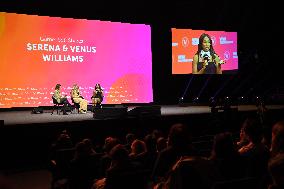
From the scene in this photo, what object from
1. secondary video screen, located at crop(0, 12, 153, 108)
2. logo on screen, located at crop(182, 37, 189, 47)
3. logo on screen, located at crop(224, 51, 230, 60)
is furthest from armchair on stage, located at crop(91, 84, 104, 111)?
logo on screen, located at crop(224, 51, 230, 60)

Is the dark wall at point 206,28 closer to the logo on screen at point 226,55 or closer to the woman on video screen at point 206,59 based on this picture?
the woman on video screen at point 206,59

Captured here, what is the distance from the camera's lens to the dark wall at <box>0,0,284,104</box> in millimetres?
11719

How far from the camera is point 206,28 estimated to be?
13047 millimetres

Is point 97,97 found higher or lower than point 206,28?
lower

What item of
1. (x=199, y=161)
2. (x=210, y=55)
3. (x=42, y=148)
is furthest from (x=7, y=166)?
(x=210, y=55)

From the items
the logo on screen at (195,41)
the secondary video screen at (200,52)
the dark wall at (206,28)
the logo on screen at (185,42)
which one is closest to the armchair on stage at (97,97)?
the dark wall at (206,28)

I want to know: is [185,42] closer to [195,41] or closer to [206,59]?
[195,41]

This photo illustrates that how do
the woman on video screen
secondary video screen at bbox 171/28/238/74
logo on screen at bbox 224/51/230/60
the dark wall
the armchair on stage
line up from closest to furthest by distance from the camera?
the armchair on stage < the dark wall < secondary video screen at bbox 171/28/238/74 < the woman on video screen < logo on screen at bbox 224/51/230/60

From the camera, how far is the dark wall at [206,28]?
1172 centimetres

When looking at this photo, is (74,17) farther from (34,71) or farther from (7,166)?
(7,166)

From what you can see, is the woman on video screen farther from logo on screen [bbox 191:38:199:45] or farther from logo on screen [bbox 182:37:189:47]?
logo on screen [bbox 182:37:189:47]

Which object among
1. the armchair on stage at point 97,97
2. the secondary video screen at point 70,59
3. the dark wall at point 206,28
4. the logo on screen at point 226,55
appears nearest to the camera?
the secondary video screen at point 70,59

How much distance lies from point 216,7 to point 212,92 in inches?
130

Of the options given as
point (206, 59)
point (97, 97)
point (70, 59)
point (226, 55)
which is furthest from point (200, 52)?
point (70, 59)
